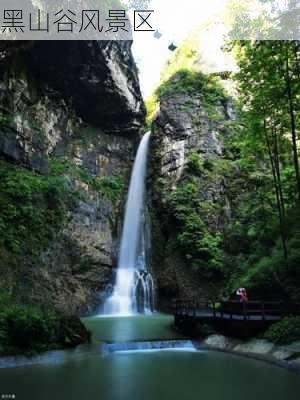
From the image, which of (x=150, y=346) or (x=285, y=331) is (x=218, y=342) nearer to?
(x=150, y=346)

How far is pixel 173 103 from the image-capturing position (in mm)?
31062

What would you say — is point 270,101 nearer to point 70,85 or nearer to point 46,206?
point 46,206

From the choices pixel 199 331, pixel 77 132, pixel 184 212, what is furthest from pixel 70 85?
pixel 199 331

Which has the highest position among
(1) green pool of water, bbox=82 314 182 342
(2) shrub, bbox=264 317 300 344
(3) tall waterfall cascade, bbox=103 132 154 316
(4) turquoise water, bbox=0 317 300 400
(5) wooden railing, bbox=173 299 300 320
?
(3) tall waterfall cascade, bbox=103 132 154 316

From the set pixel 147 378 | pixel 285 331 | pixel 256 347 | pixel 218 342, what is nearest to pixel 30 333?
pixel 147 378

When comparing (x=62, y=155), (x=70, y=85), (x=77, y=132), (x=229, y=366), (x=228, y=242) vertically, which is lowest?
(x=229, y=366)

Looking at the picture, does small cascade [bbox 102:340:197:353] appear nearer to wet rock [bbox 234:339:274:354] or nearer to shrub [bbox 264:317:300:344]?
wet rock [bbox 234:339:274:354]

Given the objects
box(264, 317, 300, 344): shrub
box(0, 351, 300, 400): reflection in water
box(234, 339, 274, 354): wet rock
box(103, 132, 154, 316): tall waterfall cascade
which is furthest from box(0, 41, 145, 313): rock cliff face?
box(264, 317, 300, 344): shrub

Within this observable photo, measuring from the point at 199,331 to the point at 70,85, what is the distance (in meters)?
18.0

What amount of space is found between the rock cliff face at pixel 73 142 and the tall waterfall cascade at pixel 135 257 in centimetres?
74

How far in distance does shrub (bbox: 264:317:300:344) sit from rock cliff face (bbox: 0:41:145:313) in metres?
10.5

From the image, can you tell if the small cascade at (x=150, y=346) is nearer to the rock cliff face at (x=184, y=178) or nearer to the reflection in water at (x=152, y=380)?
the reflection in water at (x=152, y=380)

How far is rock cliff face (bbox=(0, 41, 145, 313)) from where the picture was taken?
19688 mm

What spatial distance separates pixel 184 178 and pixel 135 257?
20.3 feet
